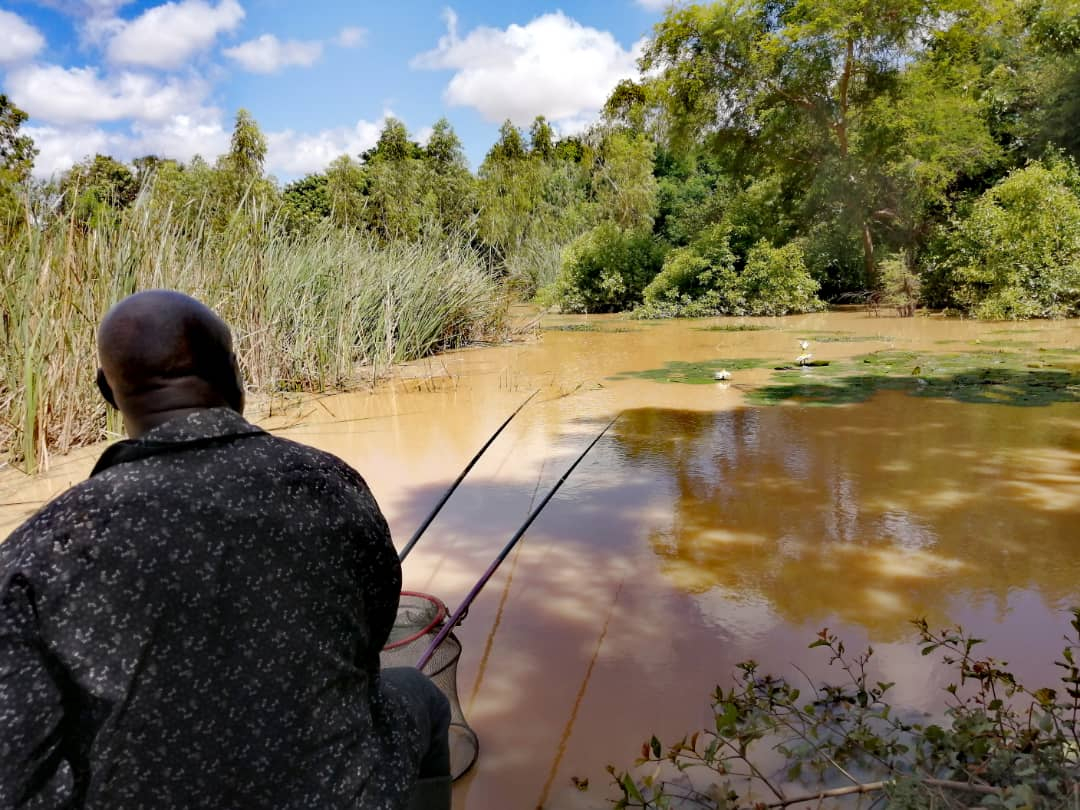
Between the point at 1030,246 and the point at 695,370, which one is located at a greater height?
the point at 1030,246

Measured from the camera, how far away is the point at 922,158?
1662 centimetres

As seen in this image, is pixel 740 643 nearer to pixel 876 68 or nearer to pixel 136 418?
pixel 136 418

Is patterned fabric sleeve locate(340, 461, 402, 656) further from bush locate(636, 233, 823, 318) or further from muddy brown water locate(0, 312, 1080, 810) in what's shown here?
bush locate(636, 233, 823, 318)

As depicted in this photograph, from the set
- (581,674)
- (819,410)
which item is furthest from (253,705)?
(819,410)

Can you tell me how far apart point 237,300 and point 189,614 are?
660cm

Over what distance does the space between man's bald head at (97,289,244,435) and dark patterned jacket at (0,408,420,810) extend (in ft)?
0.18

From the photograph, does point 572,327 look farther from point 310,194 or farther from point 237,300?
point 310,194

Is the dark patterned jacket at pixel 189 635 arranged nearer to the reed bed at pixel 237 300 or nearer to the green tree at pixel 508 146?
the reed bed at pixel 237 300

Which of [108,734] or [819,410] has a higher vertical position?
[108,734]

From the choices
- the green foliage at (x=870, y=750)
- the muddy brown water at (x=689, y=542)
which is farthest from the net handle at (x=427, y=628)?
the green foliage at (x=870, y=750)

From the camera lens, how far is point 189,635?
1.09m

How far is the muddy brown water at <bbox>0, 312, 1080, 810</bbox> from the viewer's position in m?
2.53

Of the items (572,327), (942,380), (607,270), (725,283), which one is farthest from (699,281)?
(942,380)

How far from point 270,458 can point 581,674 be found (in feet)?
5.82
